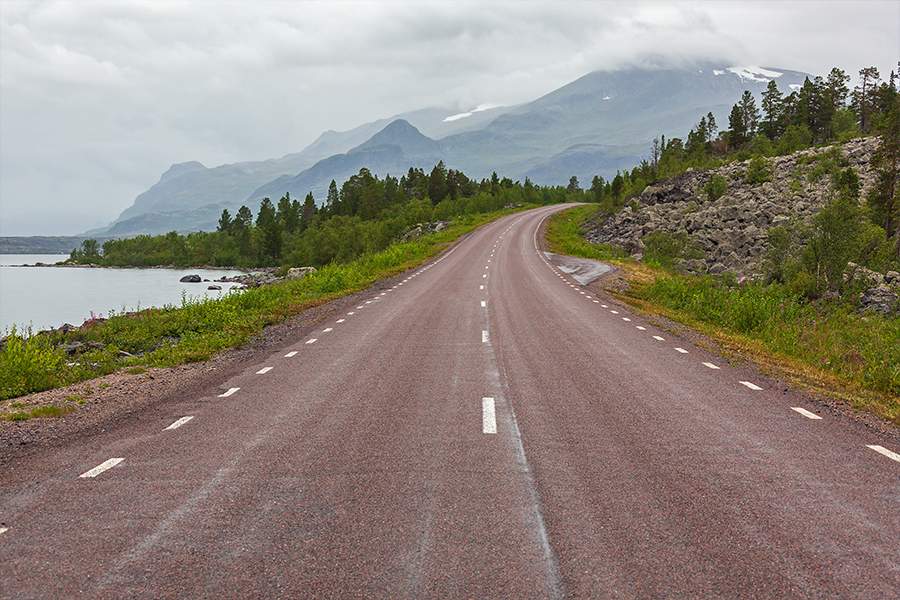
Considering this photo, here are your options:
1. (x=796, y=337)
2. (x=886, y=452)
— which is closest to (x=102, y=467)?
(x=886, y=452)

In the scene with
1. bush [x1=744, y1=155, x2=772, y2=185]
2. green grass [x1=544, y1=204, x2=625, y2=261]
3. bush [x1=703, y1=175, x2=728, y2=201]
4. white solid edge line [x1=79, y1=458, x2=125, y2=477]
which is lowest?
white solid edge line [x1=79, y1=458, x2=125, y2=477]

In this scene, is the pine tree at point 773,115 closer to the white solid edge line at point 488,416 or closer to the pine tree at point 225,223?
the white solid edge line at point 488,416

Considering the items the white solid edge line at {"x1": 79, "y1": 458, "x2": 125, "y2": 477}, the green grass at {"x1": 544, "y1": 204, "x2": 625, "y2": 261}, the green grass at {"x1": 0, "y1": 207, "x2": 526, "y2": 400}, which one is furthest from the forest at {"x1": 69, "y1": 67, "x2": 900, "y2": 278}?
the white solid edge line at {"x1": 79, "y1": 458, "x2": 125, "y2": 477}

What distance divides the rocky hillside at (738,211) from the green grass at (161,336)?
25797mm

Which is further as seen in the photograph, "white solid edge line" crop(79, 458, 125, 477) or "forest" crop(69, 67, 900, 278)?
"forest" crop(69, 67, 900, 278)

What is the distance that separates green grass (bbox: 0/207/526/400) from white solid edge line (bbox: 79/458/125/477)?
254cm

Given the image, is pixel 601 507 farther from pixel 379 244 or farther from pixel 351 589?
pixel 379 244

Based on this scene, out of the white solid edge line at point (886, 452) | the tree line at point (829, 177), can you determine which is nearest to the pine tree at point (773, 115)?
the tree line at point (829, 177)

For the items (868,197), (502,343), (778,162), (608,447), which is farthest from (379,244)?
(608,447)

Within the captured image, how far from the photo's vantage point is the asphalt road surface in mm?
3400

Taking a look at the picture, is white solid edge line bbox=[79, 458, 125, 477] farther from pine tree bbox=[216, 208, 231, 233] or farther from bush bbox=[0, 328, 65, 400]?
pine tree bbox=[216, 208, 231, 233]

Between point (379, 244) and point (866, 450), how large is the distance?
7707 centimetres

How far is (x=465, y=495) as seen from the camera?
4523mm

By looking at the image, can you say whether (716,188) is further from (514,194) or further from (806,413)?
(514,194)
